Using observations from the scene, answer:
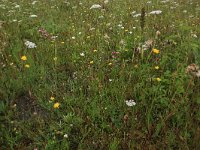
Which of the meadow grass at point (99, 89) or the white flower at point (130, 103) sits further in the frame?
the white flower at point (130, 103)

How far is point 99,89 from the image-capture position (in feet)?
12.6

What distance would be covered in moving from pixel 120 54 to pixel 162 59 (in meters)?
0.84

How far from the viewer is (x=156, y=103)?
3.58m

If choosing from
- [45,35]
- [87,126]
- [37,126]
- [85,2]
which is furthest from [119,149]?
[85,2]

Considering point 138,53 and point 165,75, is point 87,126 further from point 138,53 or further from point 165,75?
point 138,53

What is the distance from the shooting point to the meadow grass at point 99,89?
318 cm

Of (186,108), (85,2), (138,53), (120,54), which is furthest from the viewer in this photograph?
(85,2)

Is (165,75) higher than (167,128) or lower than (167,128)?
higher

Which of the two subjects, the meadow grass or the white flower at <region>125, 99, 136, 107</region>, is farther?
the white flower at <region>125, 99, 136, 107</region>

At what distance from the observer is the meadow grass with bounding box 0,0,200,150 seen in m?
3.18

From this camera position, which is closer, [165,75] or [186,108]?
[186,108]

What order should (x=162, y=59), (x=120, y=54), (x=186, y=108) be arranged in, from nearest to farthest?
(x=186, y=108), (x=162, y=59), (x=120, y=54)

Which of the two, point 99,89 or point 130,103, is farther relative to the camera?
point 99,89

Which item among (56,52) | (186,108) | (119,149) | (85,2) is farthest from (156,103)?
(85,2)
